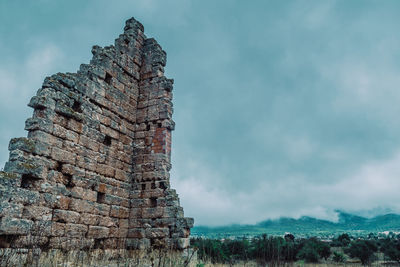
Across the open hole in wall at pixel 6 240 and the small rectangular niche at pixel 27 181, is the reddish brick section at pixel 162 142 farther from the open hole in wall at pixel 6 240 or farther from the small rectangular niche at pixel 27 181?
the open hole in wall at pixel 6 240

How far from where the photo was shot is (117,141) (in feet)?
35.8

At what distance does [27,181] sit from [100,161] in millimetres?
2467

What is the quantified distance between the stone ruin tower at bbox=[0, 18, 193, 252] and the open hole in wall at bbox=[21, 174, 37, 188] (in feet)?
0.07

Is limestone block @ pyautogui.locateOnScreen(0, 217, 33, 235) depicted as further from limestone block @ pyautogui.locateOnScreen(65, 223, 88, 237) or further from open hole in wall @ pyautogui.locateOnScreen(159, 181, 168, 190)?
open hole in wall @ pyautogui.locateOnScreen(159, 181, 168, 190)

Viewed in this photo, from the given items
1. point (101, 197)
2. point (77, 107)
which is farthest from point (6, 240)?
point (77, 107)

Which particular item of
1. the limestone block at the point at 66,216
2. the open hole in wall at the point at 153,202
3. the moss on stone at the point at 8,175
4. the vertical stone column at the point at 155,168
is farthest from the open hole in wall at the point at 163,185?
the moss on stone at the point at 8,175

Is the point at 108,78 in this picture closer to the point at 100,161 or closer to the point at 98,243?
the point at 100,161

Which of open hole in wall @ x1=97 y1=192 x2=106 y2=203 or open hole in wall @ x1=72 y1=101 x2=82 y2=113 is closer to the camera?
open hole in wall @ x1=72 y1=101 x2=82 y2=113

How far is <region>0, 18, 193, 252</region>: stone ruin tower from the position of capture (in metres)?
7.70

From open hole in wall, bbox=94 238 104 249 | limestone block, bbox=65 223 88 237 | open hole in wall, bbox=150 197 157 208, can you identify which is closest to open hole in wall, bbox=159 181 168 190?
open hole in wall, bbox=150 197 157 208

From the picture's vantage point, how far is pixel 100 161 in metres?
9.97

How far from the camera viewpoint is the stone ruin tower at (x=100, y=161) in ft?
25.3

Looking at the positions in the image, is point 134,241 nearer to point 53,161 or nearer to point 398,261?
point 53,161

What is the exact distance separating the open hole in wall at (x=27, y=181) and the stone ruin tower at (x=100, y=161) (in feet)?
0.07
